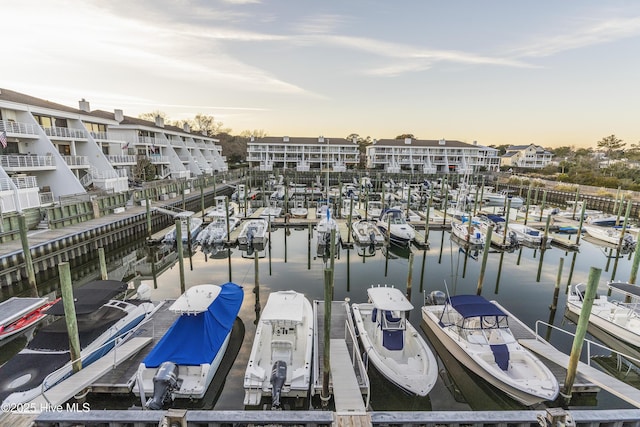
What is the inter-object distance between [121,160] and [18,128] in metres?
12.2

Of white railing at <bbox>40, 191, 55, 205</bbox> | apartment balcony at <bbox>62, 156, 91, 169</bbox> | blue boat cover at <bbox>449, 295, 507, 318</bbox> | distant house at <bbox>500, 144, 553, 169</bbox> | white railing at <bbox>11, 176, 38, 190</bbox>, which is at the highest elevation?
distant house at <bbox>500, 144, 553, 169</bbox>

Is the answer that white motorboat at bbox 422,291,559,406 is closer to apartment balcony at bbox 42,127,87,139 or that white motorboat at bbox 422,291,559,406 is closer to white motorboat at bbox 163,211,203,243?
white motorboat at bbox 163,211,203,243

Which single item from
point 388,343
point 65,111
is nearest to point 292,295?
point 388,343

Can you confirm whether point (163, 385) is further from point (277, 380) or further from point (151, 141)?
point (151, 141)

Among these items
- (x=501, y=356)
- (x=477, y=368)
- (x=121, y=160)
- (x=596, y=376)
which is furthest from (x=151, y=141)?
(x=596, y=376)

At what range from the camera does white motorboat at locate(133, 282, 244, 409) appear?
28.3 ft

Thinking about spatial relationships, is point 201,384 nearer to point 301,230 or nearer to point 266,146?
point 301,230

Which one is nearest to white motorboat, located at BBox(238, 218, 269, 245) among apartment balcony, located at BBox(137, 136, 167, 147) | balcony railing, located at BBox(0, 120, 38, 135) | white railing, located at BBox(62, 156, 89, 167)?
white railing, located at BBox(62, 156, 89, 167)

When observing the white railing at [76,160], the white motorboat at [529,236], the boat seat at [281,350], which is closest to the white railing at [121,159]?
the white railing at [76,160]

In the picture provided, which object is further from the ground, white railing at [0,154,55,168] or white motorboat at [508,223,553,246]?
white railing at [0,154,55,168]

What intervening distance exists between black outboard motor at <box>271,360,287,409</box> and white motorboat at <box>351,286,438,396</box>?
299 cm

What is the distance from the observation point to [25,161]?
2514 cm

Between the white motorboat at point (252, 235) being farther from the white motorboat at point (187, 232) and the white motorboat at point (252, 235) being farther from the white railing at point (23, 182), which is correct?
the white railing at point (23, 182)

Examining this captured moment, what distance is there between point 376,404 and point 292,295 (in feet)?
18.3
